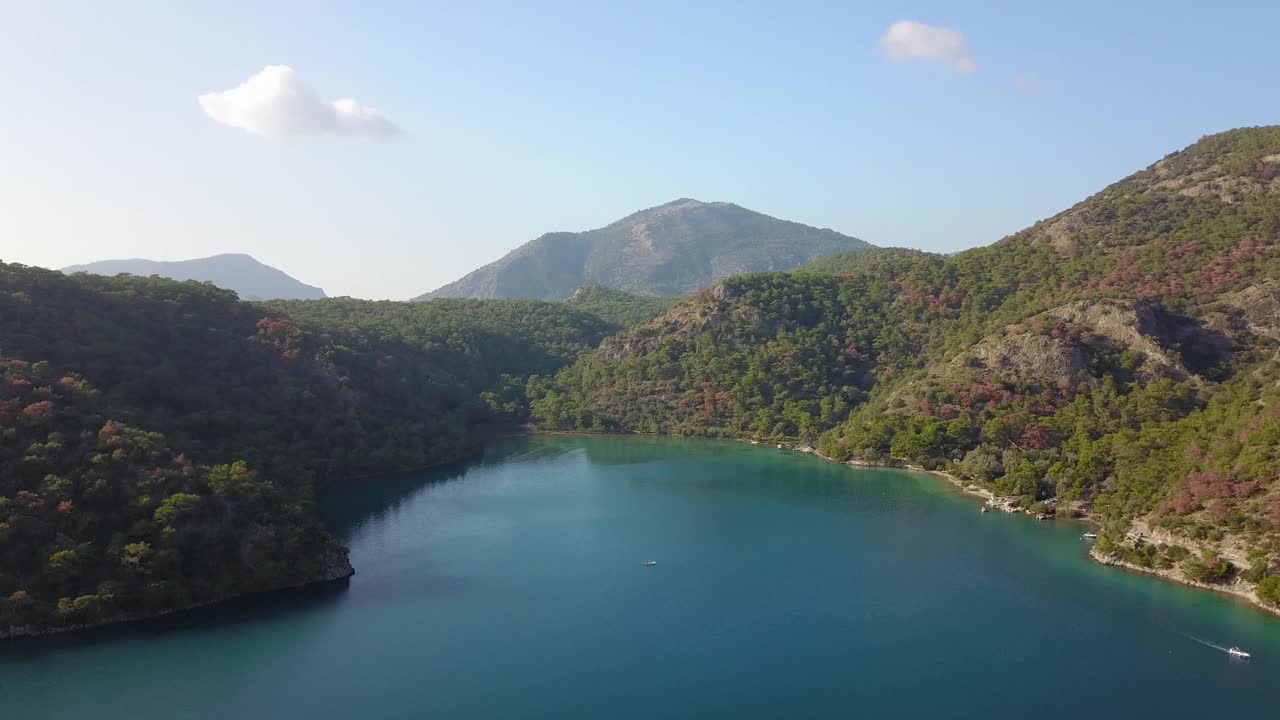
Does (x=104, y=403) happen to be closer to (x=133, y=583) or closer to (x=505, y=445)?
(x=133, y=583)

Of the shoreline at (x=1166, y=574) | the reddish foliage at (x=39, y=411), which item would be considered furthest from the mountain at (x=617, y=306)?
the reddish foliage at (x=39, y=411)

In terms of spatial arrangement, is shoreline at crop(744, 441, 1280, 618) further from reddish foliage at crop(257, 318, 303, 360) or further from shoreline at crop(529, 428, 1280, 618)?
reddish foliage at crop(257, 318, 303, 360)

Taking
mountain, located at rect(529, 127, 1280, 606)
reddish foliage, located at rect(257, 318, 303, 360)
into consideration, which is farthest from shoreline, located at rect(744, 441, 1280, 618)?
reddish foliage, located at rect(257, 318, 303, 360)

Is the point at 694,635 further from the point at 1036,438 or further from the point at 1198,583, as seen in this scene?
the point at 1036,438

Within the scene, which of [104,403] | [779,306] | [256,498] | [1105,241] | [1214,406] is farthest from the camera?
[779,306]

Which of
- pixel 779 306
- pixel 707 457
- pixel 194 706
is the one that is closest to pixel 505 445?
pixel 707 457

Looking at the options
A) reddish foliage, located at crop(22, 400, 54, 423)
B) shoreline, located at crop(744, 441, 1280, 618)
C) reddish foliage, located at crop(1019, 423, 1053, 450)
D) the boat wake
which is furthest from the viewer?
reddish foliage, located at crop(1019, 423, 1053, 450)
